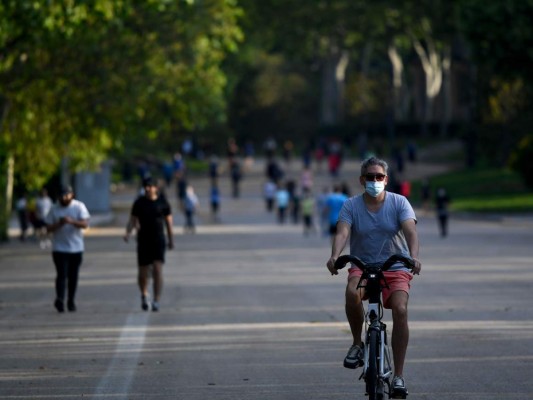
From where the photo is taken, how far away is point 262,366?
1314cm

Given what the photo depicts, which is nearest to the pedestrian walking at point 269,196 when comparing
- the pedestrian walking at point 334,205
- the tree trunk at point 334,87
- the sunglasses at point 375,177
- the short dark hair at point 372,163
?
the pedestrian walking at point 334,205

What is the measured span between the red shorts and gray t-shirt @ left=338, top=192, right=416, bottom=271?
0.22 ft

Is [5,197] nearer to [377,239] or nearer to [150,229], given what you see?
[150,229]

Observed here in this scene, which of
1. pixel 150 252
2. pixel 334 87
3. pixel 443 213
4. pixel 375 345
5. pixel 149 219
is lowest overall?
pixel 443 213

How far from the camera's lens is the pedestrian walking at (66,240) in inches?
741

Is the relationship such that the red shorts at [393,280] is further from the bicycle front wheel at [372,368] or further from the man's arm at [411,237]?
the bicycle front wheel at [372,368]

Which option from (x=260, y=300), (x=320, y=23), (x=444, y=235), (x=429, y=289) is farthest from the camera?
(x=320, y=23)

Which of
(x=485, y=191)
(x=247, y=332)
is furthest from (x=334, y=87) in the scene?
(x=247, y=332)

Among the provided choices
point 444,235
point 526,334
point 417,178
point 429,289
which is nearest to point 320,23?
point 417,178

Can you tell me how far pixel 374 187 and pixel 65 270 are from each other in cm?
941

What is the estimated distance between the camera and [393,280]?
10.2 m

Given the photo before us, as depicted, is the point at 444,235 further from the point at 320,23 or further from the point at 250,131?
the point at 250,131

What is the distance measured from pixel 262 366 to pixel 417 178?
5963 centimetres

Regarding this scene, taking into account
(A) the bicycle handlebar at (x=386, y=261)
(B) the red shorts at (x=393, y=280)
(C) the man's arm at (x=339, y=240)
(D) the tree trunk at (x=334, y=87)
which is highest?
(D) the tree trunk at (x=334, y=87)
